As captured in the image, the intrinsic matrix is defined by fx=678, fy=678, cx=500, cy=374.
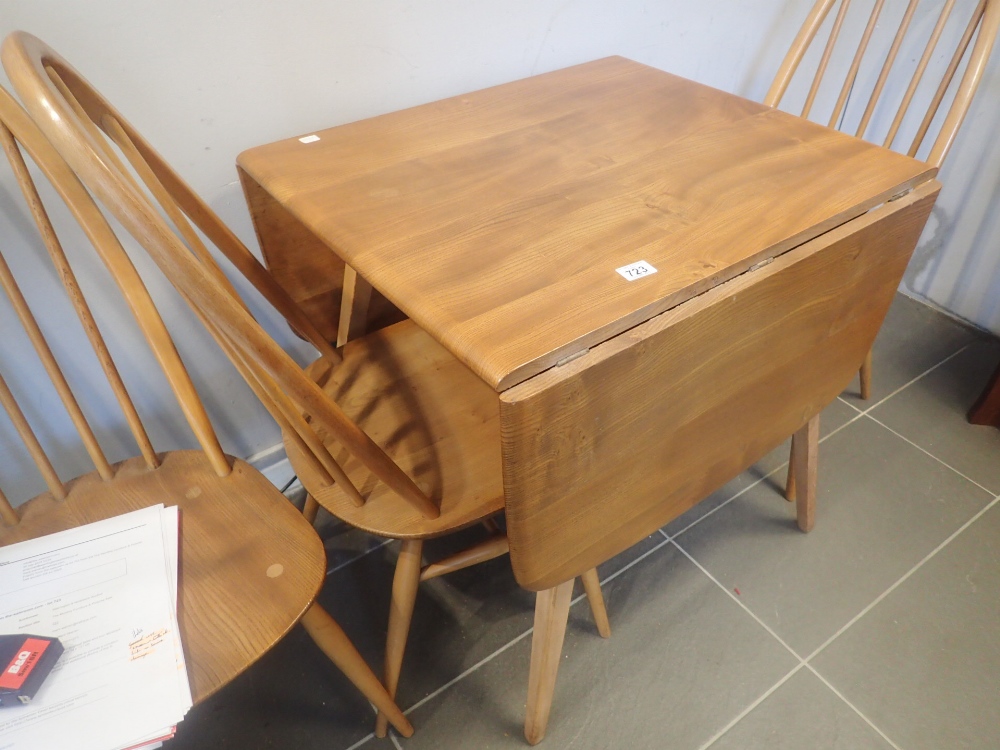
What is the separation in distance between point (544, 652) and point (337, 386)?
0.46 m

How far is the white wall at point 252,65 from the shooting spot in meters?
0.84

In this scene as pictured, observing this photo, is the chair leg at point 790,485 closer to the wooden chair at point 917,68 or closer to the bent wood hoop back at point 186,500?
the wooden chair at point 917,68

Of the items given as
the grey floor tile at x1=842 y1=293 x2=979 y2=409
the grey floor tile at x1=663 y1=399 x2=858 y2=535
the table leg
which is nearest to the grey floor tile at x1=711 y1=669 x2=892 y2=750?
the grey floor tile at x1=663 y1=399 x2=858 y2=535

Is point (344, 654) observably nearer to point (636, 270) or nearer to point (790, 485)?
point (636, 270)

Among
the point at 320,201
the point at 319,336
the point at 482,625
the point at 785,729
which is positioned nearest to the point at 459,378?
the point at 319,336

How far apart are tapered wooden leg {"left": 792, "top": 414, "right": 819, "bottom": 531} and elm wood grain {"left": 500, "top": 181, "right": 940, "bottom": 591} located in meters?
0.20

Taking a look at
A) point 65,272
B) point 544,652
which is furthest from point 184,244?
point 544,652

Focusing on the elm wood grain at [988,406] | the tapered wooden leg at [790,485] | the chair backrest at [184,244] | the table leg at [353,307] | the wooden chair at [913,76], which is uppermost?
the wooden chair at [913,76]

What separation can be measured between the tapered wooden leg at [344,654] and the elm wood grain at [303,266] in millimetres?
454

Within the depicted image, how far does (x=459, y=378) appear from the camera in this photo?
97cm

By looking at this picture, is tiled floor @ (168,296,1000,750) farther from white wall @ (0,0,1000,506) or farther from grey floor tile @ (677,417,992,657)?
white wall @ (0,0,1000,506)

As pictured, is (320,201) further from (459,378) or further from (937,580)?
(937,580)

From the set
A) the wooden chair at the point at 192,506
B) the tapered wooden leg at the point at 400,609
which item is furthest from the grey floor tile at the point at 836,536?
the wooden chair at the point at 192,506

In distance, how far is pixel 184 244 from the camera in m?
0.61
